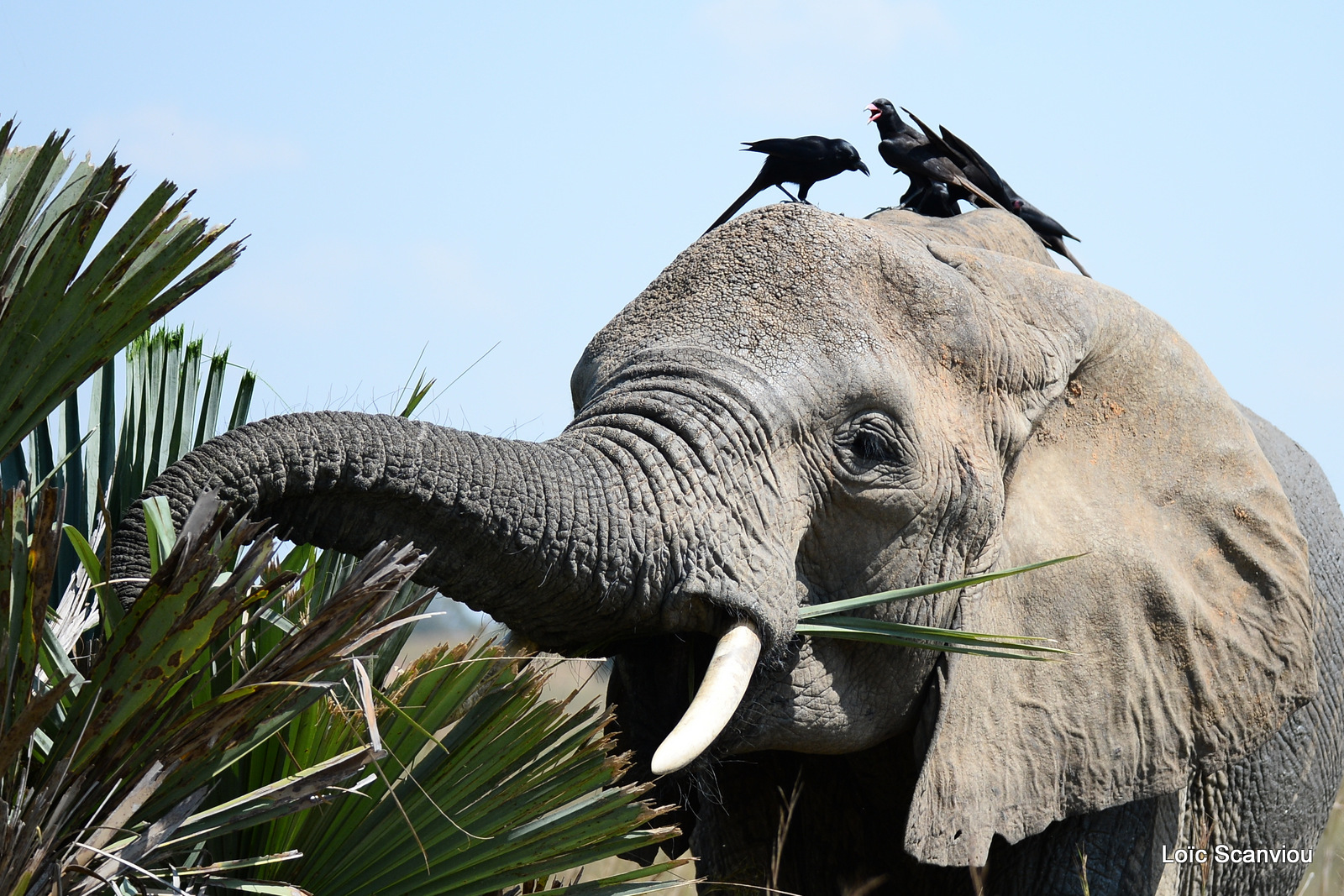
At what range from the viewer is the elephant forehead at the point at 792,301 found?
3314 mm

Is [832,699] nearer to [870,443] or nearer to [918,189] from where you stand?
[870,443]


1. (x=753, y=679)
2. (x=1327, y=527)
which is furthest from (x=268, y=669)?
(x=1327, y=527)

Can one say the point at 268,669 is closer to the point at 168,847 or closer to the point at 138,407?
the point at 168,847

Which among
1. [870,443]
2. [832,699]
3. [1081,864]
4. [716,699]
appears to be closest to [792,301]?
[870,443]

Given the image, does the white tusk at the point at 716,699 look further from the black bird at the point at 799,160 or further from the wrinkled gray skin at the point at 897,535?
the black bird at the point at 799,160

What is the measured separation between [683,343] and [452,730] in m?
1.03

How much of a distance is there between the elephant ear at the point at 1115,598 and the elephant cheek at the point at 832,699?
10 cm

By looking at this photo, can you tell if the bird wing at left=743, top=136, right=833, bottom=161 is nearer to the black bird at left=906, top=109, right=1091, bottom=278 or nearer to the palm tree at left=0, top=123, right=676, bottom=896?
the black bird at left=906, top=109, right=1091, bottom=278

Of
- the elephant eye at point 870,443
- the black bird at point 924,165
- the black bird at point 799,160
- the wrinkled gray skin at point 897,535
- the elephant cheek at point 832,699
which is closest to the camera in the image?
the wrinkled gray skin at point 897,535

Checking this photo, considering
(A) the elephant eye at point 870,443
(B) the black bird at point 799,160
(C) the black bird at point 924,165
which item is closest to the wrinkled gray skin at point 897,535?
(A) the elephant eye at point 870,443

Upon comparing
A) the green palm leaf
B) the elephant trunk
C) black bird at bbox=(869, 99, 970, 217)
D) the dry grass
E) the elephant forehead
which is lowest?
the dry grass

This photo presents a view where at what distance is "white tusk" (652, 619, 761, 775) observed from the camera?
270 centimetres

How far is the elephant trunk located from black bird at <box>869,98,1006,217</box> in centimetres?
225

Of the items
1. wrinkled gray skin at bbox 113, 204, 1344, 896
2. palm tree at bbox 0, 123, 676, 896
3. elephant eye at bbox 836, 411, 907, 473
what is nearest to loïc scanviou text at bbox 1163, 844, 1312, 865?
wrinkled gray skin at bbox 113, 204, 1344, 896
